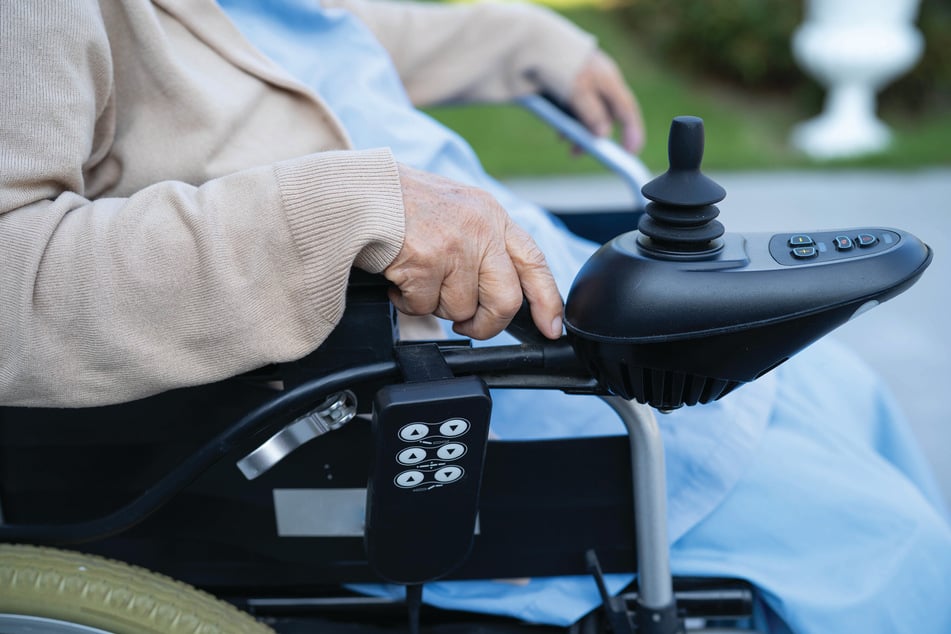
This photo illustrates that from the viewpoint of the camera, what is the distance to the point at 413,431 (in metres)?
0.77

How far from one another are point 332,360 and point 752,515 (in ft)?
1.58

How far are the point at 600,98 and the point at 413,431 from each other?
107cm

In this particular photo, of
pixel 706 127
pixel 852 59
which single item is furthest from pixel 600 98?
pixel 706 127

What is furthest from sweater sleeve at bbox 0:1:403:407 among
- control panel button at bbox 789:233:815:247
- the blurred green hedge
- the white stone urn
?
the blurred green hedge

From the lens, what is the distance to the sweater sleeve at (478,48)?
62.1 inches

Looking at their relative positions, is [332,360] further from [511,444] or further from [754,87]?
[754,87]

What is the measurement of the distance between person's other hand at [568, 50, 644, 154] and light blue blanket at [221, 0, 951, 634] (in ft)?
1.63

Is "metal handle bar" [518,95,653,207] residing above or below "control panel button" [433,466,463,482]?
below

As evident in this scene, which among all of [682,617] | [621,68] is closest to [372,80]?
[682,617]

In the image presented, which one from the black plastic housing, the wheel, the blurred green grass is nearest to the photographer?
the black plastic housing

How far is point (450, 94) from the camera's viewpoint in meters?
1.66

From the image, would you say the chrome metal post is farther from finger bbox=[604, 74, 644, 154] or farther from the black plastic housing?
finger bbox=[604, 74, 644, 154]

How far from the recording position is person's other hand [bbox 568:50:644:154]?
64.6 inches

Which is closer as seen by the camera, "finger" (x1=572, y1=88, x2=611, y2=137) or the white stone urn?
"finger" (x1=572, y1=88, x2=611, y2=137)
